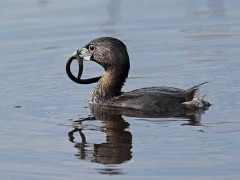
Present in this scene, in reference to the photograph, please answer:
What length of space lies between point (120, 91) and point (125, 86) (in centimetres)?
69

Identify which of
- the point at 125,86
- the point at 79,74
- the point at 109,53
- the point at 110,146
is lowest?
the point at 110,146

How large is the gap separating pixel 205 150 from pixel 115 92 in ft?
11.1

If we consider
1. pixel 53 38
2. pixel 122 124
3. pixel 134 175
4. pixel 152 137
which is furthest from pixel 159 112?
pixel 53 38

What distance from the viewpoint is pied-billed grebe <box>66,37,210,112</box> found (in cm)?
1330

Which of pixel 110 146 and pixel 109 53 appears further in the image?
pixel 109 53

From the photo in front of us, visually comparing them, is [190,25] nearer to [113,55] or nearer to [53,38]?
[53,38]

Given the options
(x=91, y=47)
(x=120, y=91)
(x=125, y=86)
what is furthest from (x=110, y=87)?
(x=125, y=86)

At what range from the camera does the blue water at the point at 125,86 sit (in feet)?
35.1

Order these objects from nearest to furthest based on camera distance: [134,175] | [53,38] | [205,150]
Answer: [134,175]
[205,150]
[53,38]

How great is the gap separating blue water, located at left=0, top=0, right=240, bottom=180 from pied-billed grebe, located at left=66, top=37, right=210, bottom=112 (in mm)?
291

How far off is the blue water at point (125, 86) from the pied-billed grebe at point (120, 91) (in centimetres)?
29

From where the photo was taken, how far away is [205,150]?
11031 mm

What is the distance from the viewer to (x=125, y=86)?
15.0 m

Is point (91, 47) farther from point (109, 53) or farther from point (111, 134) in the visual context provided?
point (111, 134)
